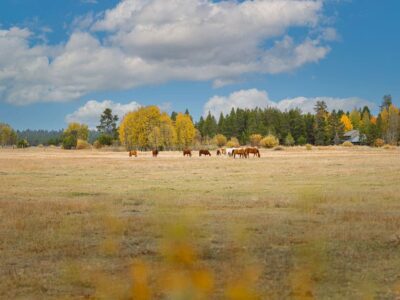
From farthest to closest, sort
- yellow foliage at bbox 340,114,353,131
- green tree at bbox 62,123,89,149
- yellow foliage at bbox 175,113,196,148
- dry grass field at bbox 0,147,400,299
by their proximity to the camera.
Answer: green tree at bbox 62,123,89,149, yellow foliage at bbox 340,114,353,131, yellow foliage at bbox 175,113,196,148, dry grass field at bbox 0,147,400,299

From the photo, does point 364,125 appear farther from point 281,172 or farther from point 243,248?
point 243,248

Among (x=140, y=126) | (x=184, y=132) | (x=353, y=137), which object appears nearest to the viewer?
(x=140, y=126)

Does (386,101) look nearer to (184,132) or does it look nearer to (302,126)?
(302,126)

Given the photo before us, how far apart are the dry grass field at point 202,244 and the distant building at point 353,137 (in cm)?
12808

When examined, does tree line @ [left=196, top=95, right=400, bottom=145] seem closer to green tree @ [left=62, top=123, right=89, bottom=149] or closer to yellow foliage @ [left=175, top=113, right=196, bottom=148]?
yellow foliage @ [left=175, top=113, right=196, bottom=148]

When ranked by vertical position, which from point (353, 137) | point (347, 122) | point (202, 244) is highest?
point (347, 122)

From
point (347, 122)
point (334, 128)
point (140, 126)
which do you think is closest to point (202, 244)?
point (140, 126)

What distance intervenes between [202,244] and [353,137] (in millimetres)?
148954

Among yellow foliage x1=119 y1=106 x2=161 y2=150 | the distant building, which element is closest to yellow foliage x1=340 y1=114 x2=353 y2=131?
the distant building

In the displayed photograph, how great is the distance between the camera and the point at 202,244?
12.7 meters

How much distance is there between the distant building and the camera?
146462 millimetres

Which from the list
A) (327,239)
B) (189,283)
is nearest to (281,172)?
(327,239)

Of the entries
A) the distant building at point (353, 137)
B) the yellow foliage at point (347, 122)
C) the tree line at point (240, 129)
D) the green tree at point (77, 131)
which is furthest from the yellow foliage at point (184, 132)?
the yellow foliage at point (347, 122)

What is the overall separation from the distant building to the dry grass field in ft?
420
